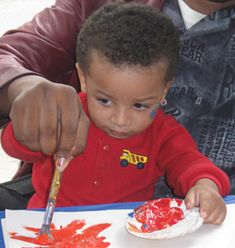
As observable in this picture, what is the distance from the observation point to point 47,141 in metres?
0.69

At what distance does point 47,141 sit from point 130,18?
0.90ft

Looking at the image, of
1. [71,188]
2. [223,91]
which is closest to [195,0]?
[223,91]

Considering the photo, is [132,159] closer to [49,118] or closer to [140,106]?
[140,106]

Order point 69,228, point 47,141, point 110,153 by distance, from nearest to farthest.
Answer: point 47,141, point 69,228, point 110,153

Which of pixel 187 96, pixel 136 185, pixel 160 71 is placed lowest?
pixel 136 185

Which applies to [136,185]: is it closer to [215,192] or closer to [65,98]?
[215,192]

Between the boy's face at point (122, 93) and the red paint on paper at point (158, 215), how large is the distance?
0.13 metres

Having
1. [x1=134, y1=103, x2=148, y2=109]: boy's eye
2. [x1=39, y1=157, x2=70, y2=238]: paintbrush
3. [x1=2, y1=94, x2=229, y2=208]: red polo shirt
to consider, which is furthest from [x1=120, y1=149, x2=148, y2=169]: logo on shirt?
[x1=39, y1=157, x2=70, y2=238]: paintbrush

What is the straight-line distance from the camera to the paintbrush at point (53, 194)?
752 mm

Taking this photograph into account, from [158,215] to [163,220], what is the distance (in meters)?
0.01

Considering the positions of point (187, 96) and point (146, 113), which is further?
point (187, 96)

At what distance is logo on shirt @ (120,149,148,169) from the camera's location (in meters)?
0.99

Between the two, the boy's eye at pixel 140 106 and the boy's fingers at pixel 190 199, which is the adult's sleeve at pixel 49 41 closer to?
the boy's eye at pixel 140 106

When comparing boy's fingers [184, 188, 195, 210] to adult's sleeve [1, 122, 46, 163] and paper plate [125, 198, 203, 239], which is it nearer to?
paper plate [125, 198, 203, 239]
